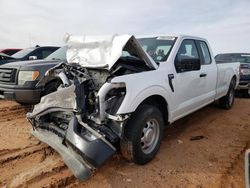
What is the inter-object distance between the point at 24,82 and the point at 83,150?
3.41 meters

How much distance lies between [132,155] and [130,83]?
97cm

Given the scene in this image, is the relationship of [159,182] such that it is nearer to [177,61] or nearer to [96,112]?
[96,112]

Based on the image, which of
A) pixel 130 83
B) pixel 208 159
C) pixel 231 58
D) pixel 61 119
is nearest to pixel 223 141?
pixel 208 159

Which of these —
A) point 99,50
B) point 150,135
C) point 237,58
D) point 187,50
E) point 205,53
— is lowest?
point 237,58

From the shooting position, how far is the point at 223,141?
4906 mm

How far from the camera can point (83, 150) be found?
10.1ft

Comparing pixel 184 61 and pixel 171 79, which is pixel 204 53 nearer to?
pixel 184 61

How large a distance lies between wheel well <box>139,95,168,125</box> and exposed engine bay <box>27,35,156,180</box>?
0.44m

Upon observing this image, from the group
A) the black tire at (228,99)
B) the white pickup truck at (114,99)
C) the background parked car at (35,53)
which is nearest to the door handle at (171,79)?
the white pickup truck at (114,99)

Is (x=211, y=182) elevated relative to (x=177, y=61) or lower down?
lower down

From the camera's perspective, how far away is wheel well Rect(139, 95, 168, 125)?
13.2ft

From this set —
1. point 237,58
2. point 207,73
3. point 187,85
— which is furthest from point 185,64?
point 237,58

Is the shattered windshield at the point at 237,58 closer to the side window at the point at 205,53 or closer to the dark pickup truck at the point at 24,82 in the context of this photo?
the side window at the point at 205,53

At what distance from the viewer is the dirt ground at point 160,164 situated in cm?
341
